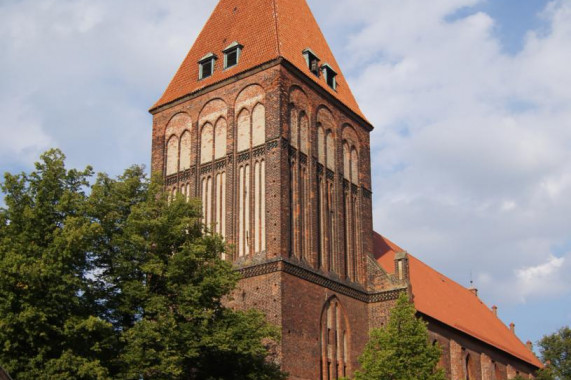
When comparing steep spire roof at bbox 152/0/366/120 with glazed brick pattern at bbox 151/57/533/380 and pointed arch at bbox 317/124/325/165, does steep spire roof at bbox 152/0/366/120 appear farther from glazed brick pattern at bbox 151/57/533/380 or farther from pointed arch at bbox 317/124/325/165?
pointed arch at bbox 317/124/325/165

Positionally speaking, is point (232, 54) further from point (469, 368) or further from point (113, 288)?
point (469, 368)

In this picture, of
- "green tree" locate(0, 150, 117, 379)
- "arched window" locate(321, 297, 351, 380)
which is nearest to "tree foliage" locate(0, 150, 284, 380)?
"green tree" locate(0, 150, 117, 379)

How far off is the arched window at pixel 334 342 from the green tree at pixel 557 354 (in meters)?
13.6

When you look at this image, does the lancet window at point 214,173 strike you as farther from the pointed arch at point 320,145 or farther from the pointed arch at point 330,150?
the pointed arch at point 330,150

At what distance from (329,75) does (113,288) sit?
1374cm

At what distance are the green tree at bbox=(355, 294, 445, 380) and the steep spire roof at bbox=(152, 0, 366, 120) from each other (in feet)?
32.7

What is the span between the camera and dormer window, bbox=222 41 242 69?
30.0 metres

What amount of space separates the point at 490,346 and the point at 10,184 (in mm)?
23765

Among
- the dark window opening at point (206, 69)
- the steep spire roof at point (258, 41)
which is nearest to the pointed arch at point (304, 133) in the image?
the steep spire roof at point (258, 41)

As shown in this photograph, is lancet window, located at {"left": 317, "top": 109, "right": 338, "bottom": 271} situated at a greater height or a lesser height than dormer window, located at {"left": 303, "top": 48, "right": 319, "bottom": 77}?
lesser

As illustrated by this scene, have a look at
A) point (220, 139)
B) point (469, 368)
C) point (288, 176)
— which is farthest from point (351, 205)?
point (469, 368)

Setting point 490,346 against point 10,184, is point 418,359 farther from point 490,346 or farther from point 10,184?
point 490,346

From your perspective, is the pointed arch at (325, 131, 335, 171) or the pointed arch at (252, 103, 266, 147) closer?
the pointed arch at (252, 103, 266, 147)

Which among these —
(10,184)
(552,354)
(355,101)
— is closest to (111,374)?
(10,184)
